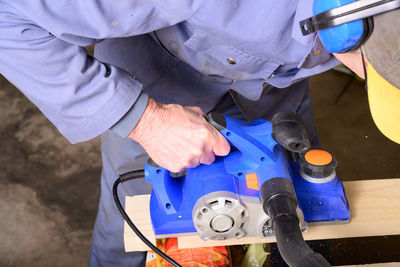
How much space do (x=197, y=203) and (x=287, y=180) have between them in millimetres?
224

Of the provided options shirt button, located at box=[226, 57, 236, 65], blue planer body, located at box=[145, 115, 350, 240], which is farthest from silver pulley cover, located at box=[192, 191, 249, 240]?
shirt button, located at box=[226, 57, 236, 65]

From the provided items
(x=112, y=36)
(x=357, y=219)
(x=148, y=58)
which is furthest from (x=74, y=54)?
(x=357, y=219)

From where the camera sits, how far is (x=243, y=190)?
3.36ft

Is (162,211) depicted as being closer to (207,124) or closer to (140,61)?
(207,124)

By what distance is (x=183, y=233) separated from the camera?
1.13m

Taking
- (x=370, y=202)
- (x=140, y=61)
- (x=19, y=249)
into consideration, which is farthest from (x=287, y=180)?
(x=19, y=249)

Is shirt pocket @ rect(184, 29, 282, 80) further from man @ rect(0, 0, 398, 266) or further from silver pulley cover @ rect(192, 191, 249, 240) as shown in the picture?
silver pulley cover @ rect(192, 191, 249, 240)

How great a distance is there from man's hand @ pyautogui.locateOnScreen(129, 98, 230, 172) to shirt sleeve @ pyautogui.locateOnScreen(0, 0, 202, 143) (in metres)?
0.06

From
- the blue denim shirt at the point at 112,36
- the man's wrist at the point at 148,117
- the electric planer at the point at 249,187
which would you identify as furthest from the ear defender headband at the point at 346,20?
the man's wrist at the point at 148,117

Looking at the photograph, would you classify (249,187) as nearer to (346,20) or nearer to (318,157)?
(318,157)

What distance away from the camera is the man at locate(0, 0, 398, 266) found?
3.18ft

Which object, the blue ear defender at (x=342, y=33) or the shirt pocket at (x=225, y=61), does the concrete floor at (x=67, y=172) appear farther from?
the blue ear defender at (x=342, y=33)

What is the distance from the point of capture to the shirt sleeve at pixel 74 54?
95cm

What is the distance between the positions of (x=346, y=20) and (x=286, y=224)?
0.40m
